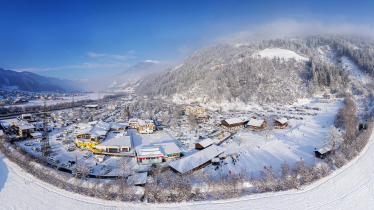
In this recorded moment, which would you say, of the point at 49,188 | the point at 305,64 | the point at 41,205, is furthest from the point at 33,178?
the point at 305,64

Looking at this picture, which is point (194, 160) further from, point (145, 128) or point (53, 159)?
point (53, 159)

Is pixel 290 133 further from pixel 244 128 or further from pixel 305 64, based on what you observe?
pixel 305 64

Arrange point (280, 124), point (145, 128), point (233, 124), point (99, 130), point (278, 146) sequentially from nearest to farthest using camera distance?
point (278, 146)
point (99, 130)
point (145, 128)
point (280, 124)
point (233, 124)

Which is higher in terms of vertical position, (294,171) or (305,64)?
(305,64)

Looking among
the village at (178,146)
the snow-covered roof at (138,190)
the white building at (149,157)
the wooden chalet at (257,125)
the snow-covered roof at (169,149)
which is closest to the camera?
the snow-covered roof at (138,190)

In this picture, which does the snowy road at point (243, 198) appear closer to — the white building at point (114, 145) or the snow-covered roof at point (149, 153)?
the snow-covered roof at point (149, 153)

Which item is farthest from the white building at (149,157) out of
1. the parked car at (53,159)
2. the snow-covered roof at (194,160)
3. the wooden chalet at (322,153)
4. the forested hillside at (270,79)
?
the forested hillside at (270,79)

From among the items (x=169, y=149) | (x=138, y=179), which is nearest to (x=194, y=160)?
(x=169, y=149)
